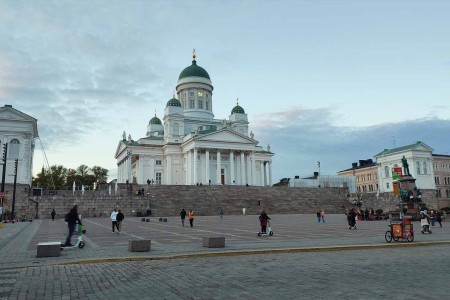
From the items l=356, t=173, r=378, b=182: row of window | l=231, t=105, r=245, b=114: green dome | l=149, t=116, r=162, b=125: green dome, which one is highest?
l=231, t=105, r=245, b=114: green dome

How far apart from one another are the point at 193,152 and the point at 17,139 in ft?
106

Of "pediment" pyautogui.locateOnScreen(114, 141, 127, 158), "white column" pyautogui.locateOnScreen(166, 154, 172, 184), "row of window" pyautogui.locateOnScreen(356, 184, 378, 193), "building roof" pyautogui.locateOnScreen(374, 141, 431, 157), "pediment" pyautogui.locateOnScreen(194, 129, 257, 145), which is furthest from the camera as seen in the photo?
"row of window" pyautogui.locateOnScreen(356, 184, 378, 193)

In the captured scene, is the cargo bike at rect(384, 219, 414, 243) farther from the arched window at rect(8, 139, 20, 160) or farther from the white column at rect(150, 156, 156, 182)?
the white column at rect(150, 156, 156, 182)

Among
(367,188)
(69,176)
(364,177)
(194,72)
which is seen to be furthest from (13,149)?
(364,177)

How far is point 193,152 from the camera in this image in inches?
3029

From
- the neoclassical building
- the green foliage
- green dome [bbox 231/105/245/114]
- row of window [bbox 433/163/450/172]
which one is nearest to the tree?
the green foliage

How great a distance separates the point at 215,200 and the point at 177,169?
26.0m

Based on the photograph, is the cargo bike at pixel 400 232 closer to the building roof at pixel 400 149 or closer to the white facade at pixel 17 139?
the white facade at pixel 17 139

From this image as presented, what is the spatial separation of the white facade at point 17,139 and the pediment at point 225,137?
3016cm

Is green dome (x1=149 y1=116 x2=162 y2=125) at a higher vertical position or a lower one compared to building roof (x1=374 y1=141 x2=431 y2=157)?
higher

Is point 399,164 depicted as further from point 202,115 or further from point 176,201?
point 176,201

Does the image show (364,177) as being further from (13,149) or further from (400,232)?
(400,232)

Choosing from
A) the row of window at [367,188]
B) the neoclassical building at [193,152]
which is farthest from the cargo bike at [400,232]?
the row of window at [367,188]

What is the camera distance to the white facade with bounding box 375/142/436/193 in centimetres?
8825
